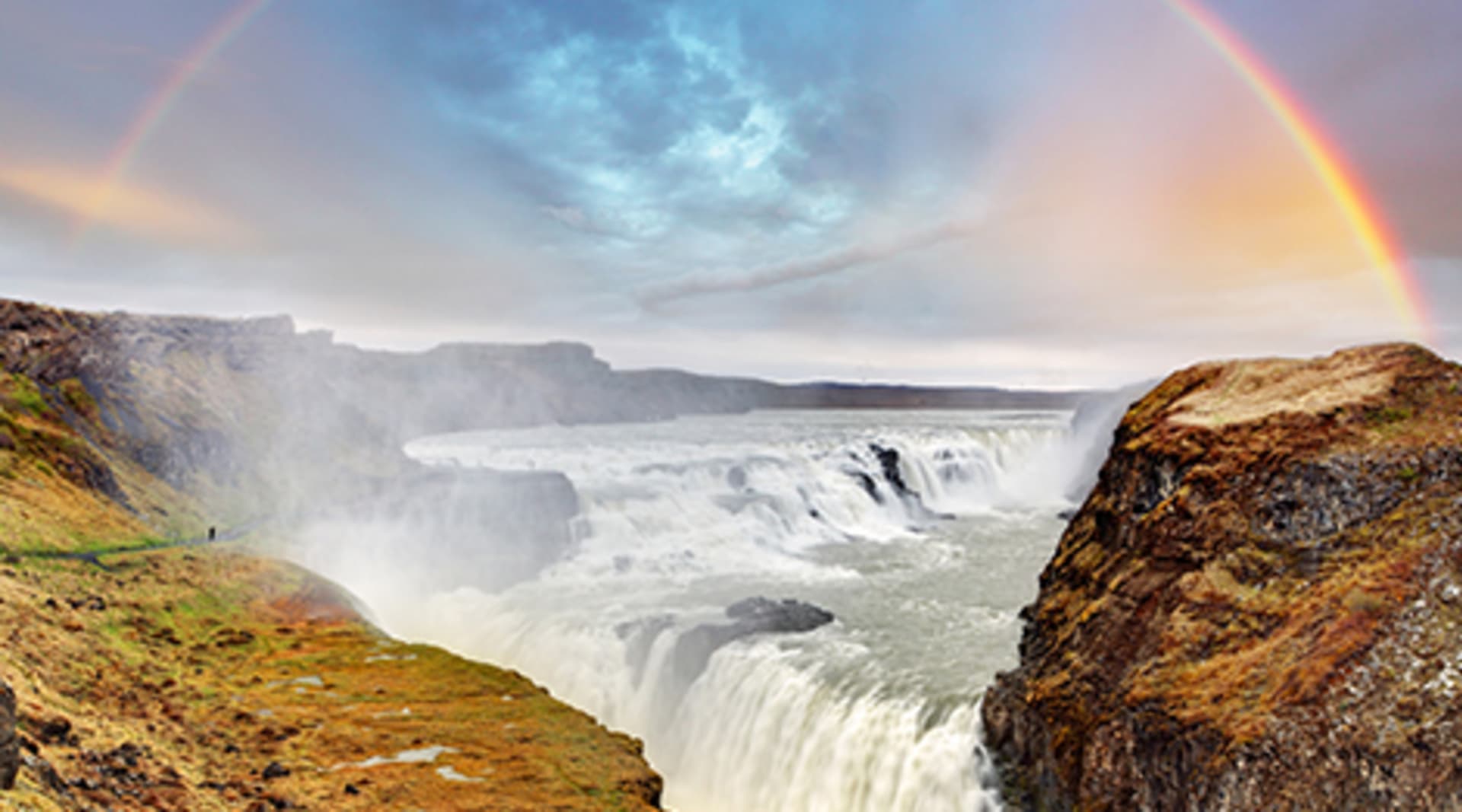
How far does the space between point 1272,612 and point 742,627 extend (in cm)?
1386

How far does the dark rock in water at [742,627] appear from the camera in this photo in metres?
18.6

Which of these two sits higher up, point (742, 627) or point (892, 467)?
point (892, 467)

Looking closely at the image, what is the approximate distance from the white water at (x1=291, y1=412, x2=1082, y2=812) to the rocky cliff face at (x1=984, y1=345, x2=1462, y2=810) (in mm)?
3221

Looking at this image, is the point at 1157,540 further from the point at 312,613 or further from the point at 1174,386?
the point at 312,613

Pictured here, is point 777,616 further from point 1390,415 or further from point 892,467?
point 892,467

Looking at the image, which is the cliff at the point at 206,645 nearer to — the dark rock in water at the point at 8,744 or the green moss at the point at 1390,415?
the dark rock in water at the point at 8,744

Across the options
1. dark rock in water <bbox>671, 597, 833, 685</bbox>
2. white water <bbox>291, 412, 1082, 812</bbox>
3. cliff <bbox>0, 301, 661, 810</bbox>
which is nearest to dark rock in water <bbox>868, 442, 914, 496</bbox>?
white water <bbox>291, 412, 1082, 812</bbox>

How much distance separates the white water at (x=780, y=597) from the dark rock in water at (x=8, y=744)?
35.4 feet

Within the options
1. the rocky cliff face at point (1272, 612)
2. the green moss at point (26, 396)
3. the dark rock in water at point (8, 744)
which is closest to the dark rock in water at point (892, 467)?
the rocky cliff face at point (1272, 612)

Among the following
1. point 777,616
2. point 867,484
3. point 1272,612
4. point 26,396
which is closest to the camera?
point 1272,612

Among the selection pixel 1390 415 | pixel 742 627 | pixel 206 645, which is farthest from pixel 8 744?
pixel 742 627

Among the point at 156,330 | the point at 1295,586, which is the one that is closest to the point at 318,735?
the point at 1295,586

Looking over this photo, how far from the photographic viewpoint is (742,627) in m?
19.8

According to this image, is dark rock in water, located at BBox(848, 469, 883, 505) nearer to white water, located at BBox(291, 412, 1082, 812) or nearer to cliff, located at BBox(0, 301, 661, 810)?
white water, located at BBox(291, 412, 1082, 812)
